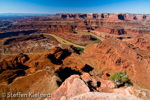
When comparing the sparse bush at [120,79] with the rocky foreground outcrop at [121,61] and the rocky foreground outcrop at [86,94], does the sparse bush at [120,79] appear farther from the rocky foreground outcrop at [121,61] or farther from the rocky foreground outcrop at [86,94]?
the rocky foreground outcrop at [121,61]

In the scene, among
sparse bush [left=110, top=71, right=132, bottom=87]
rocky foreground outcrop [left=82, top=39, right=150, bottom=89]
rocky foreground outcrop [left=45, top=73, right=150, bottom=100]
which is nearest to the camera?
rocky foreground outcrop [left=45, top=73, right=150, bottom=100]

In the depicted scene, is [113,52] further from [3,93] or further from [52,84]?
[3,93]

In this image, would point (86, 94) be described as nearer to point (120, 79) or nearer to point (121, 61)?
point (120, 79)

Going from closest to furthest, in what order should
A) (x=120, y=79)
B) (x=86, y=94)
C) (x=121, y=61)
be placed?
(x=86, y=94) < (x=120, y=79) < (x=121, y=61)

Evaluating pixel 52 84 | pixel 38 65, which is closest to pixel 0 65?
pixel 38 65

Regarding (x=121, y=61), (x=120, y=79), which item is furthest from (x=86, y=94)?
(x=121, y=61)

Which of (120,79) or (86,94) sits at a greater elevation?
(86,94)

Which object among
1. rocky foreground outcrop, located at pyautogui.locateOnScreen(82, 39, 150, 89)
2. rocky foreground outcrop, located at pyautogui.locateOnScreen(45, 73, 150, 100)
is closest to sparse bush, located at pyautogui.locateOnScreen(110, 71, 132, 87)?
rocky foreground outcrop, located at pyautogui.locateOnScreen(45, 73, 150, 100)

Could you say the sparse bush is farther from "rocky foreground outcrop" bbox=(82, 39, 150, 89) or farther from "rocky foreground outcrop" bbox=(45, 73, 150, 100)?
"rocky foreground outcrop" bbox=(82, 39, 150, 89)

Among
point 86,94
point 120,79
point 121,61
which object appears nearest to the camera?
point 86,94

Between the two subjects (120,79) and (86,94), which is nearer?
(86,94)

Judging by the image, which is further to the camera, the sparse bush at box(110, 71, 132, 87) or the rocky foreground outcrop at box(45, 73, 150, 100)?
the sparse bush at box(110, 71, 132, 87)
